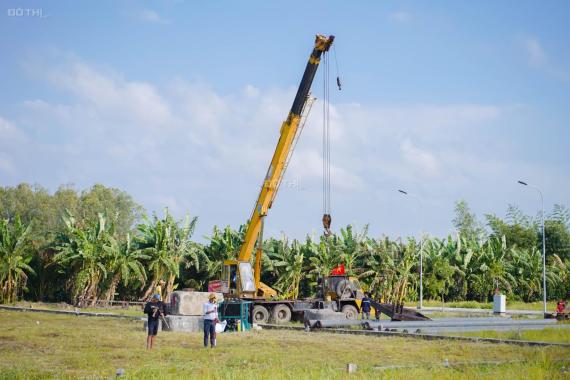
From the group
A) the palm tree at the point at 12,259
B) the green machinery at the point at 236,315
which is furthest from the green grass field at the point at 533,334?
the palm tree at the point at 12,259

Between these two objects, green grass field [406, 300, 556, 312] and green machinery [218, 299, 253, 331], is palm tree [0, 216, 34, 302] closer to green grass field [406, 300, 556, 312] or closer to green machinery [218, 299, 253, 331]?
green machinery [218, 299, 253, 331]

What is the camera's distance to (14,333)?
2219 cm

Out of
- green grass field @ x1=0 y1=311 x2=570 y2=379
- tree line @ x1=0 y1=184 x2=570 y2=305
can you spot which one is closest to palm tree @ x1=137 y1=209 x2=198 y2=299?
tree line @ x1=0 y1=184 x2=570 y2=305

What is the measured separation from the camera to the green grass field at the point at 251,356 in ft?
44.7

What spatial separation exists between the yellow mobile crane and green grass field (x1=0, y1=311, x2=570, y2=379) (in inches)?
244

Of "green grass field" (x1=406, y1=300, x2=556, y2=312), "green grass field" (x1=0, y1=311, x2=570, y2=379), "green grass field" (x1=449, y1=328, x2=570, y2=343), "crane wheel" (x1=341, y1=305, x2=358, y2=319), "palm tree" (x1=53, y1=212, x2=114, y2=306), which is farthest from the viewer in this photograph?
"green grass field" (x1=406, y1=300, x2=556, y2=312)

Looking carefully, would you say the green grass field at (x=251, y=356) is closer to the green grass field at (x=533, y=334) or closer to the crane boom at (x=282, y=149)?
the green grass field at (x=533, y=334)

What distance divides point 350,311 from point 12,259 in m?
19.5

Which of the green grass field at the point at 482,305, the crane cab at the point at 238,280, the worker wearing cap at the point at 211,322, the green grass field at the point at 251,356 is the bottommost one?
the green grass field at the point at 482,305

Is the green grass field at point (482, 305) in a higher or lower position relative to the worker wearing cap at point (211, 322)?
lower

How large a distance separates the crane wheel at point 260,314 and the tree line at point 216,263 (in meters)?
7.70

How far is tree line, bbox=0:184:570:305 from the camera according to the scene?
40656mm

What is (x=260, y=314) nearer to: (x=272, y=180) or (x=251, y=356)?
(x=272, y=180)

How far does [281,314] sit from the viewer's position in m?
32.4
